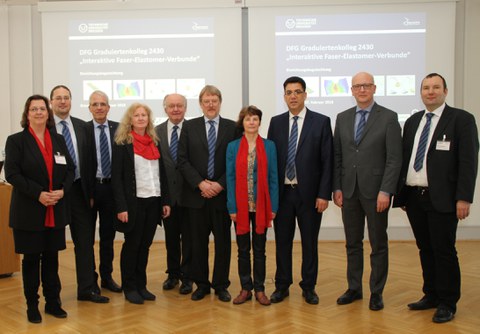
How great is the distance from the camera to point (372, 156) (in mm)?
3500

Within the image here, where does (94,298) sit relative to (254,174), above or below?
below

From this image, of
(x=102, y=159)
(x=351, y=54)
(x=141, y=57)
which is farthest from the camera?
(x=141, y=57)

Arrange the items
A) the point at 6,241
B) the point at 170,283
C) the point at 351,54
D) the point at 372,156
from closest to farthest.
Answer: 1. the point at 372,156
2. the point at 170,283
3. the point at 6,241
4. the point at 351,54

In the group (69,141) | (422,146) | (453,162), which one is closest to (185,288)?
(69,141)

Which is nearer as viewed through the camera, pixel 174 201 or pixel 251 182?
pixel 251 182

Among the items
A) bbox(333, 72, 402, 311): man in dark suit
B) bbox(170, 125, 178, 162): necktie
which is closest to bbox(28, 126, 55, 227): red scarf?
bbox(170, 125, 178, 162): necktie

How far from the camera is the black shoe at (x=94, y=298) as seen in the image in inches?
148

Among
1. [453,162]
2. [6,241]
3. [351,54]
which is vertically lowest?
[6,241]

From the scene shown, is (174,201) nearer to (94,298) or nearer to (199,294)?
(199,294)

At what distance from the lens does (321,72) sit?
6.19m

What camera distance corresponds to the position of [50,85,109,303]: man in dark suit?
370 centimetres

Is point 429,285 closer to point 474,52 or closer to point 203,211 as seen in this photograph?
point 203,211

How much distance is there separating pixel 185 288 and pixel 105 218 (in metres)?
0.90

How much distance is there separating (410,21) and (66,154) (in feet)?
15.4
